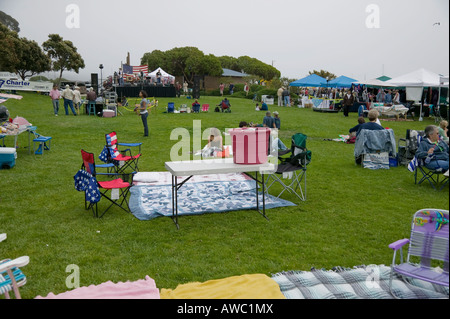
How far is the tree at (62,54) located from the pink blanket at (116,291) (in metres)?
42.2

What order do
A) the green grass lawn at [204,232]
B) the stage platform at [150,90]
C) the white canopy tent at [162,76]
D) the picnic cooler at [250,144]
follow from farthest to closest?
the white canopy tent at [162,76] < the stage platform at [150,90] < the picnic cooler at [250,144] < the green grass lawn at [204,232]

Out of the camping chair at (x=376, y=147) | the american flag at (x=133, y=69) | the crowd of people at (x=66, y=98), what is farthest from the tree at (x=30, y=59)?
the camping chair at (x=376, y=147)

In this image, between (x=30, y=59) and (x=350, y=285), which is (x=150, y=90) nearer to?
(x=30, y=59)

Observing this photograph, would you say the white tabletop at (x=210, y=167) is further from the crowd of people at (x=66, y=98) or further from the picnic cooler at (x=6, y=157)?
the crowd of people at (x=66, y=98)

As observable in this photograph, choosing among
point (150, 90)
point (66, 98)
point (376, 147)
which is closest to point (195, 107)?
point (66, 98)

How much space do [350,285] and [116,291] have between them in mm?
2097

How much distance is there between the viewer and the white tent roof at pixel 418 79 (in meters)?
18.2

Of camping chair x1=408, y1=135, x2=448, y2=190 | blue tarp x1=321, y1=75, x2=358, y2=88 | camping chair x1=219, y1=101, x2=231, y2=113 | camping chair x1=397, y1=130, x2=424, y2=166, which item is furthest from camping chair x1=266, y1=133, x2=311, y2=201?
blue tarp x1=321, y1=75, x2=358, y2=88

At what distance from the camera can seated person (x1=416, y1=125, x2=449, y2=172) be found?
7.08 m

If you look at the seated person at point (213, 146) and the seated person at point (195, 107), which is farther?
the seated person at point (195, 107)

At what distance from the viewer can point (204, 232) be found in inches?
204

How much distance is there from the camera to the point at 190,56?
1797 inches

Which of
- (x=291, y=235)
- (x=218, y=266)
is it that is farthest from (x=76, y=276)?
(x=291, y=235)

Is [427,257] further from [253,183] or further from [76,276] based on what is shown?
[253,183]
